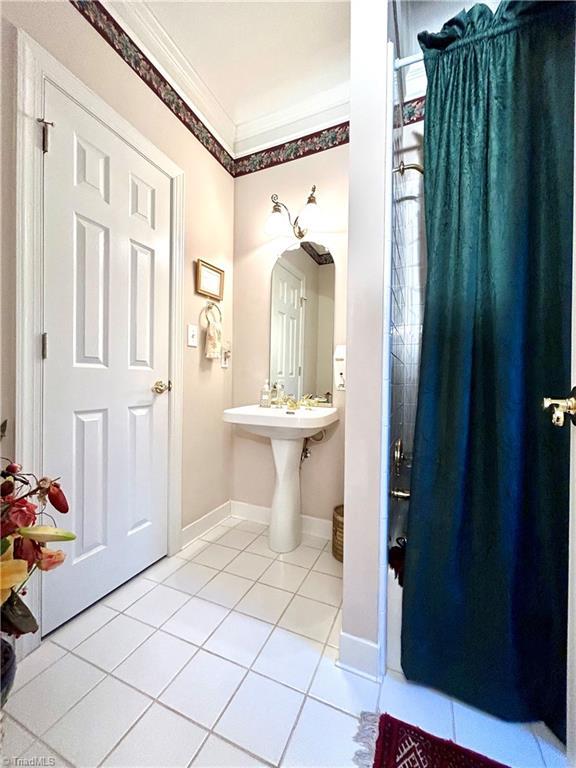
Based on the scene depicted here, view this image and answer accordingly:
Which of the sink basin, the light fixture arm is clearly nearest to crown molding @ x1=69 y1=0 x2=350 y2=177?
the light fixture arm

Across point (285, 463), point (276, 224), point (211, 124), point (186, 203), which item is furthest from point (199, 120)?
point (285, 463)

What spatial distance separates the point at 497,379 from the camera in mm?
908

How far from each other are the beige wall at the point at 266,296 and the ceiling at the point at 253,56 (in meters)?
0.26

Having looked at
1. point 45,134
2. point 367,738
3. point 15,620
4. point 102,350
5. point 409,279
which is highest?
point 45,134

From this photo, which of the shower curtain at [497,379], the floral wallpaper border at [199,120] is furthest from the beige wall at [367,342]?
the floral wallpaper border at [199,120]

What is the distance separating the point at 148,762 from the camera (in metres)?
0.76

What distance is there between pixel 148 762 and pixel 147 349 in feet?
4.54

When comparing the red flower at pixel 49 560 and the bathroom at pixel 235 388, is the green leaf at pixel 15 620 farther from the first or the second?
the bathroom at pixel 235 388

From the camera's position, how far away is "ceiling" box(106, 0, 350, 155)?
1.35 m

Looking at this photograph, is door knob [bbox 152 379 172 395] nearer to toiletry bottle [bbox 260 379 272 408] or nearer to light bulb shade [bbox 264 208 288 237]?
toiletry bottle [bbox 260 379 272 408]

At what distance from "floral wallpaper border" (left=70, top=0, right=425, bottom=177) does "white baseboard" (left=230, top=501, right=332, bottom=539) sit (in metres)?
2.20

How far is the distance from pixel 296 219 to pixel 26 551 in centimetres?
191

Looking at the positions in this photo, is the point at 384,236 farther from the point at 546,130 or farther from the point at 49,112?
the point at 49,112

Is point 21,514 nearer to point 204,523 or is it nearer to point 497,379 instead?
point 497,379
